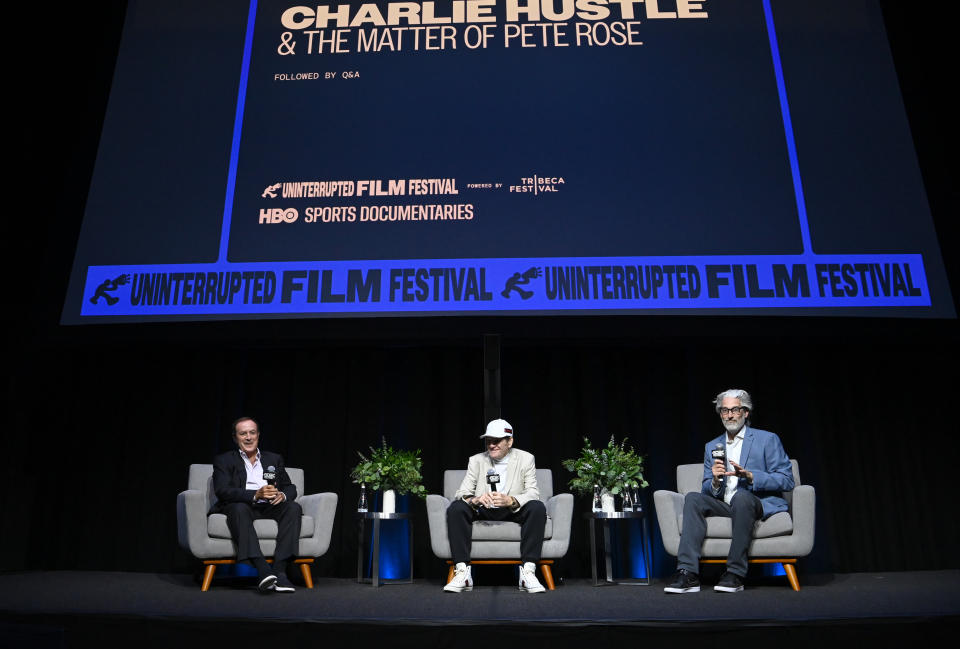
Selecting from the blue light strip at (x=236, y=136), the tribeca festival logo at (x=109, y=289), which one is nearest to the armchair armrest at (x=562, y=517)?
the blue light strip at (x=236, y=136)

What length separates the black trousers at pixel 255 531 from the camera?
135 inches

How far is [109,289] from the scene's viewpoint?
388 cm

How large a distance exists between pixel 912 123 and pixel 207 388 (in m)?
4.48

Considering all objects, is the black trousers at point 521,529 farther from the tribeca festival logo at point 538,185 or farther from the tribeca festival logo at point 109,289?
the tribeca festival logo at point 109,289

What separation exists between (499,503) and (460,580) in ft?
1.29

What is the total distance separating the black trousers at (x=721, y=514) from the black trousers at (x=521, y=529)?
642mm

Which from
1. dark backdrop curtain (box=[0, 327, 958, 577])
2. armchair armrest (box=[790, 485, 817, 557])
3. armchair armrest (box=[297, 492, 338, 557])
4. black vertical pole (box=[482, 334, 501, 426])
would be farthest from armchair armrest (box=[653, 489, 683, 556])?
armchair armrest (box=[297, 492, 338, 557])

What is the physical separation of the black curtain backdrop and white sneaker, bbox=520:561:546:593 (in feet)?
3.56

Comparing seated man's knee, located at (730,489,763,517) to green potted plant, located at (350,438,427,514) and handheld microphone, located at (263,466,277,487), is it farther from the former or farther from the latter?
handheld microphone, located at (263,466,277,487)

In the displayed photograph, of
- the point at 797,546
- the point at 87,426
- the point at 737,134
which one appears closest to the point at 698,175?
the point at 737,134

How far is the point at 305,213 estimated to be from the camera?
3.95 metres

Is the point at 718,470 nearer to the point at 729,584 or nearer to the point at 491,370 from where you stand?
the point at 729,584

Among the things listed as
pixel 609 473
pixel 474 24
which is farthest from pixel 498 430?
pixel 474 24

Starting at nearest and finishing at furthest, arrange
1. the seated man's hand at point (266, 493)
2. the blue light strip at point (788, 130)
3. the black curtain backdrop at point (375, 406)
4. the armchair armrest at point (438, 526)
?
the seated man's hand at point (266, 493) → the armchair armrest at point (438, 526) → the blue light strip at point (788, 130) → the black curtain backdrop at point (375, 406)
